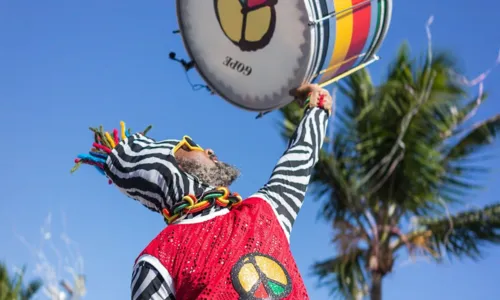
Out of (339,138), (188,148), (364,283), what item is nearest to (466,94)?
(339,138)

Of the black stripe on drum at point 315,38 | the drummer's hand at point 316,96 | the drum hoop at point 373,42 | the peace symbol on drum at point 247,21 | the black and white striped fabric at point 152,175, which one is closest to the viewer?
the black and white striped fabric at point 152,175

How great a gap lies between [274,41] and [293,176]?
2.30ft

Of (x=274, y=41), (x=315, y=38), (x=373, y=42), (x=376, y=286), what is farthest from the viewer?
(x=376, y=286)

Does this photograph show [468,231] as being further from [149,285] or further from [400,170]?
[149,285]

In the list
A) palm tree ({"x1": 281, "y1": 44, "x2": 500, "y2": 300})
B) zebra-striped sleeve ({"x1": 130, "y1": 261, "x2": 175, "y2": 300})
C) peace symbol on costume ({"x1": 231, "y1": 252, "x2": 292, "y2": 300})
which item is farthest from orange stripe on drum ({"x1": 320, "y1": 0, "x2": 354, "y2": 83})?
palm tree ({"x1": 281, "y1": 44, "x2": 500, "y2": 300})

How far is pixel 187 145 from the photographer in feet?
8.52

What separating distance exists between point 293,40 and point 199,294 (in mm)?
1201

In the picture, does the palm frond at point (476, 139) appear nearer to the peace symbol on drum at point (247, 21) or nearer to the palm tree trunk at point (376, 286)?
the palm tree trunk at point (376, 286)

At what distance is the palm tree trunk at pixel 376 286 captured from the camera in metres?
8.58

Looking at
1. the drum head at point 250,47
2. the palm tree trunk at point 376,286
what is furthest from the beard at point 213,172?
the palm tree trunk at point 376,286

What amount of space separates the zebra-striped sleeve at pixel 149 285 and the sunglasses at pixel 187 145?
462mm

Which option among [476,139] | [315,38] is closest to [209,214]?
[315,38]

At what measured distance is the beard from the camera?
2.52 metres

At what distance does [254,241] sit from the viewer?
234cm
